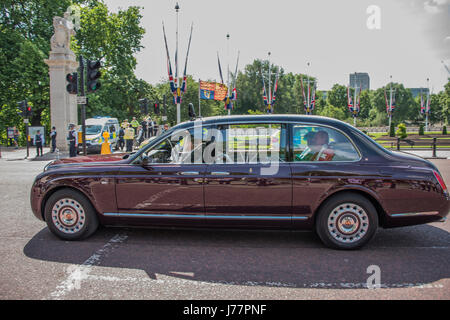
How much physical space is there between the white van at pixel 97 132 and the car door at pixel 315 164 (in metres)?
20.2

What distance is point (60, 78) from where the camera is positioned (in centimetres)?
2714

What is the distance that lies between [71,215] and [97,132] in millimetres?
20500

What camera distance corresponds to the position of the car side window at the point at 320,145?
4793mm

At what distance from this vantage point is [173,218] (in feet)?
16.0

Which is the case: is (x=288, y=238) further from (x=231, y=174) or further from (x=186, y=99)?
(x=186, y=99)

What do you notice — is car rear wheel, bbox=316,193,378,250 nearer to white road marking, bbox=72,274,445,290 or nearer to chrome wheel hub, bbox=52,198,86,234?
white road marking, bbox=72,274,445,290

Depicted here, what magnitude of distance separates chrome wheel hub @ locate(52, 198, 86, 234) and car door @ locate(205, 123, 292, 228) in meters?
1.76

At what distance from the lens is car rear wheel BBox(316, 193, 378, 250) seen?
15.2ft

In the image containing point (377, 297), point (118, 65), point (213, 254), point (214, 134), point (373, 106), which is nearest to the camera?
point (377, 297)

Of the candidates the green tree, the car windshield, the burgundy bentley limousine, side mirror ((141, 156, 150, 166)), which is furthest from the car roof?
the green tree

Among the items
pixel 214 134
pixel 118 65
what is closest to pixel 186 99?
pixel 118 65

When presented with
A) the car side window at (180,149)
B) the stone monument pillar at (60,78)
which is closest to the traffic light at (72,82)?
the car side window at (180,149)

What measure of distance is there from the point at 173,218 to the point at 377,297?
100 inches

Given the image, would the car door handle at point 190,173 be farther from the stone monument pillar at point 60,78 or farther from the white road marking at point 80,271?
the stone monument pillar at point 60,78
